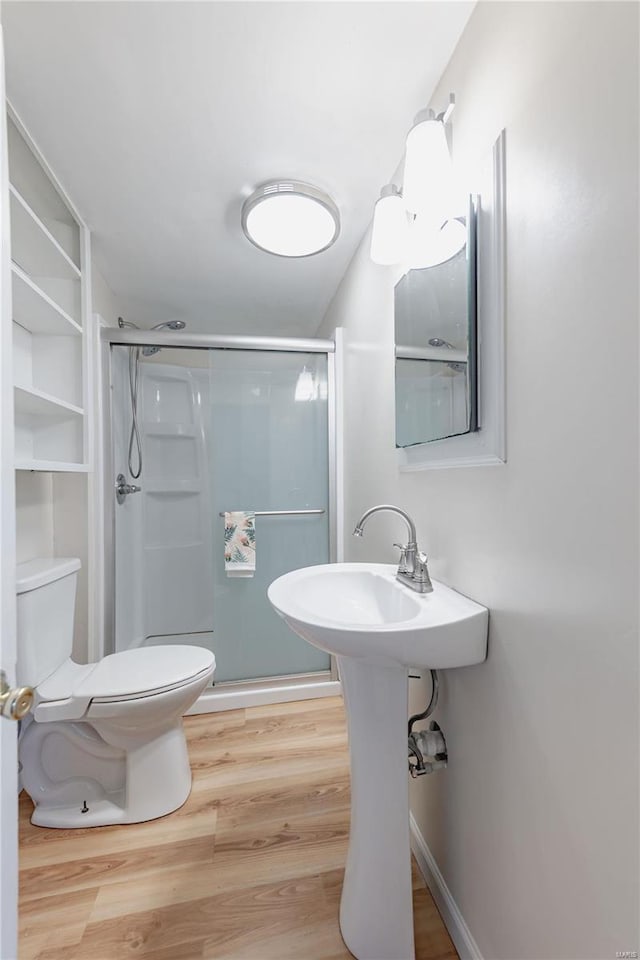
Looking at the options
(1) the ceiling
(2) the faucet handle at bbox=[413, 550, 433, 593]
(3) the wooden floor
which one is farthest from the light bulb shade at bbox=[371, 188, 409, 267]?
(3) the wooden floor

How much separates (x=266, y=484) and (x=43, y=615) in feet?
3.62

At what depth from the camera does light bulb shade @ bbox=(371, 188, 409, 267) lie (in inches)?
43.3

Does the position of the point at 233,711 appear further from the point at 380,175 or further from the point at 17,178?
the point at 380,175

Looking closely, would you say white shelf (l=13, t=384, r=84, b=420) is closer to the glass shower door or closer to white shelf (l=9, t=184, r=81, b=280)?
white shelf (l=9, t=184, r=81, b=280)

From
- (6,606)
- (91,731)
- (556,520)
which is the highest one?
(556,520)

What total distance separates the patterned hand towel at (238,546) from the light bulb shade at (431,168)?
5.13 feet

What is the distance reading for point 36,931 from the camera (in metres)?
0.97

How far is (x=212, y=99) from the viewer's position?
3.52 ft

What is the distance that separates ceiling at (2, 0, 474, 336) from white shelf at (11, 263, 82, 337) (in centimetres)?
45

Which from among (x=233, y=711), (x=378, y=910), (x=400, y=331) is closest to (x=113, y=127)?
(x=400, y=331)

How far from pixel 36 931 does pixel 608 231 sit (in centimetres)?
188

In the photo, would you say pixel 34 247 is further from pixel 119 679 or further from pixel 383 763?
pixel 383 763

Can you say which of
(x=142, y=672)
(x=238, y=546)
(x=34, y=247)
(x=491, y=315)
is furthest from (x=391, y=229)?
(x=142, y=672)

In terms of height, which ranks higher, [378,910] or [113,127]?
[113,127]
